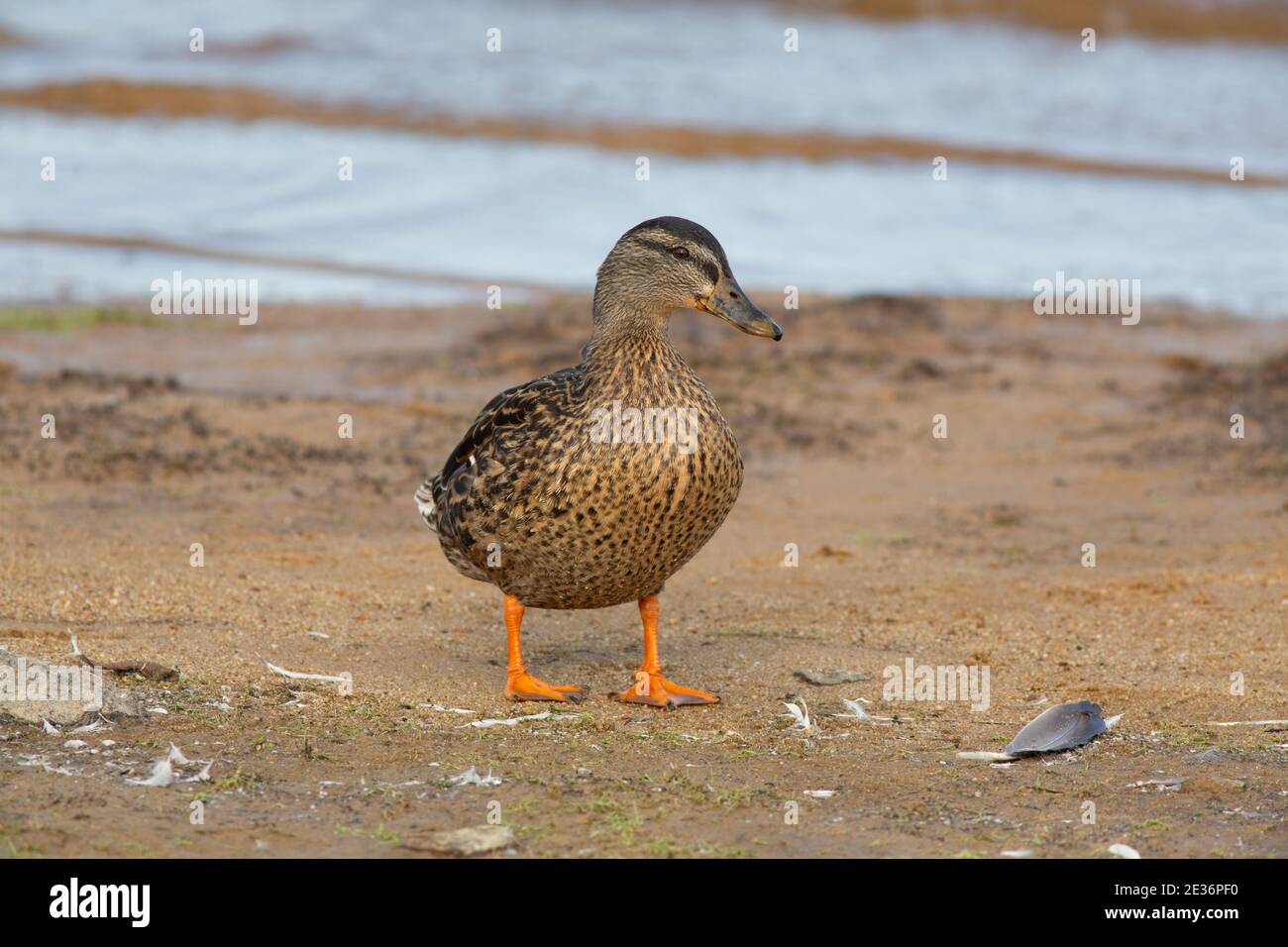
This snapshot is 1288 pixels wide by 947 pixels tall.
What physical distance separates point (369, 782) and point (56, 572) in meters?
2.88

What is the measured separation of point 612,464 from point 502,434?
0.57 metres

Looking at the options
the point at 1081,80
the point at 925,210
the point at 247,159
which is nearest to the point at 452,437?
the point at 925,210

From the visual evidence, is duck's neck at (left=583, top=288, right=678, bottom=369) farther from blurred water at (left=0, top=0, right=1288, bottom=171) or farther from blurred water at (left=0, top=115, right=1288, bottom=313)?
blurred water at (left=0, top=0, right=1288, bottom=171)

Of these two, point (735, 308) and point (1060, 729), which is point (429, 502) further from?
point (1060, 729)

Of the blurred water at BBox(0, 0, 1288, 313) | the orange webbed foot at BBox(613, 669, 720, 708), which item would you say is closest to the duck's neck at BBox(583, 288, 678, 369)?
the orange webbed foot at BBox(613, 669, 720, 708)

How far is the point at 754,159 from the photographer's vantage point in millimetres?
21453

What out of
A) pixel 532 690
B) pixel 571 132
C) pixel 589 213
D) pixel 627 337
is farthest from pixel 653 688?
pixel 571 132

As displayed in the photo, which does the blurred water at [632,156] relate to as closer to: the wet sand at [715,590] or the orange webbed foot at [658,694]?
the wet sand at [715,590]

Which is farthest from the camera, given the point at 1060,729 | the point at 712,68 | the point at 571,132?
the point at 712,68

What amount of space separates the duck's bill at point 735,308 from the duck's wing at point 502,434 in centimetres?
55

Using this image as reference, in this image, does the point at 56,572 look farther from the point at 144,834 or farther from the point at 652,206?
the point at 652,206

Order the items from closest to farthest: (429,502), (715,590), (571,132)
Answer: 1. (429,502)
2. (715,590)
3. (571,132)

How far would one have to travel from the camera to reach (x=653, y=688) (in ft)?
19.3

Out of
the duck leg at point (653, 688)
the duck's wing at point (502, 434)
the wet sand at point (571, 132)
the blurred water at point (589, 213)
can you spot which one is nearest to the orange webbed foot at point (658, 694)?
the duck leg at point (653, 688)
